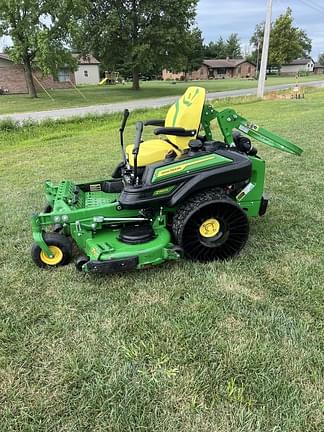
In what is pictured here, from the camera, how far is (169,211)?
3133 mm

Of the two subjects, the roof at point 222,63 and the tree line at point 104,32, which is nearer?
the tree line at point 104,32

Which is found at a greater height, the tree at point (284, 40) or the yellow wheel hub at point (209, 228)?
the tree at point (284, 40)

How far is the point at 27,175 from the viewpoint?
252 inches

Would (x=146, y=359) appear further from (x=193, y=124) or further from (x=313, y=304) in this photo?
(x=193, y=124)

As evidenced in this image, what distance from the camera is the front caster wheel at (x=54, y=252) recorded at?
312 cm

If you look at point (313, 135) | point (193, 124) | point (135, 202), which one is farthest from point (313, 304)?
point (313, 135)

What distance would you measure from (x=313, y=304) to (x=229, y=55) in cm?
9970

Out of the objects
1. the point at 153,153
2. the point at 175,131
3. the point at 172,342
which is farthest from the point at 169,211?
the point at 172,342

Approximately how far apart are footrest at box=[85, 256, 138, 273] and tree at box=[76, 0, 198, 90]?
28648mm

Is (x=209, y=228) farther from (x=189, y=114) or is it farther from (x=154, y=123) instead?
(x=154, y=123)

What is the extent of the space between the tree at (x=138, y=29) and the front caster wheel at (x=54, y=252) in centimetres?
2826

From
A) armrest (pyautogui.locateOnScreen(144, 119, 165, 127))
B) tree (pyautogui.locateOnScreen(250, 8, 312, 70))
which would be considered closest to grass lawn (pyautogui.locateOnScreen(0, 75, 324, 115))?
armrest (pyautogui.locateOnScreen(144, 119, 165, 127))

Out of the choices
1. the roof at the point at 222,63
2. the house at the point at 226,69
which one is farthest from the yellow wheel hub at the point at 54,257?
the roof at the point at 222,63

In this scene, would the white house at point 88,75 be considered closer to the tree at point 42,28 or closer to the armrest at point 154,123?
the tree at point 42,28
